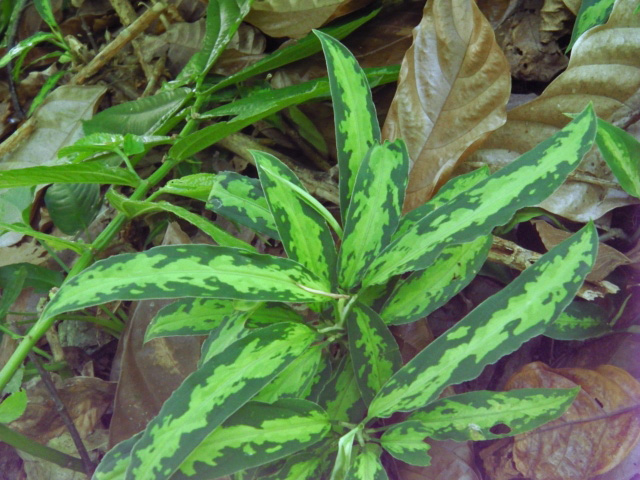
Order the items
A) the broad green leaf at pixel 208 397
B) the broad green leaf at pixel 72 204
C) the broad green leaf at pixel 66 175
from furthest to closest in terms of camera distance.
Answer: the broad green leaf at pixel 72 204 < the broad green leaf at pixel 66 175 < the broad green leaf at pixel 208 397

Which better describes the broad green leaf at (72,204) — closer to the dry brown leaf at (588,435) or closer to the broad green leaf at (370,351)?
the broad green leaf at (370,351)

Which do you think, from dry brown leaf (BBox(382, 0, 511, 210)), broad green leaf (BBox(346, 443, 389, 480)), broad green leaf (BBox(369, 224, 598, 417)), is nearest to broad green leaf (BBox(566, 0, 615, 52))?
dry brown leaf (BBox(382, 0, 511, 210))

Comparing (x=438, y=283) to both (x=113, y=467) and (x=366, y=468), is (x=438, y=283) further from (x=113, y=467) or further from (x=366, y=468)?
(x=113, y=467)

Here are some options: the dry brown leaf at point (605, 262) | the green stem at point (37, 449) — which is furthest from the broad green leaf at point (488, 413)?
the green stem at point (37, 449)

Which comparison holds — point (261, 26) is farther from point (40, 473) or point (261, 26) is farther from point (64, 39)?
point (40, 473)

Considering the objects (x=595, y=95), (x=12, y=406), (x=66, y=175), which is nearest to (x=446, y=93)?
(x=595, y=95)

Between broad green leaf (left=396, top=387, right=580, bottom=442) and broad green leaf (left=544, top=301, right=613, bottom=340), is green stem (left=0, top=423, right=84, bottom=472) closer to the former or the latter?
broad green leaf (left=396, top=387, right=580, bottom=442)
